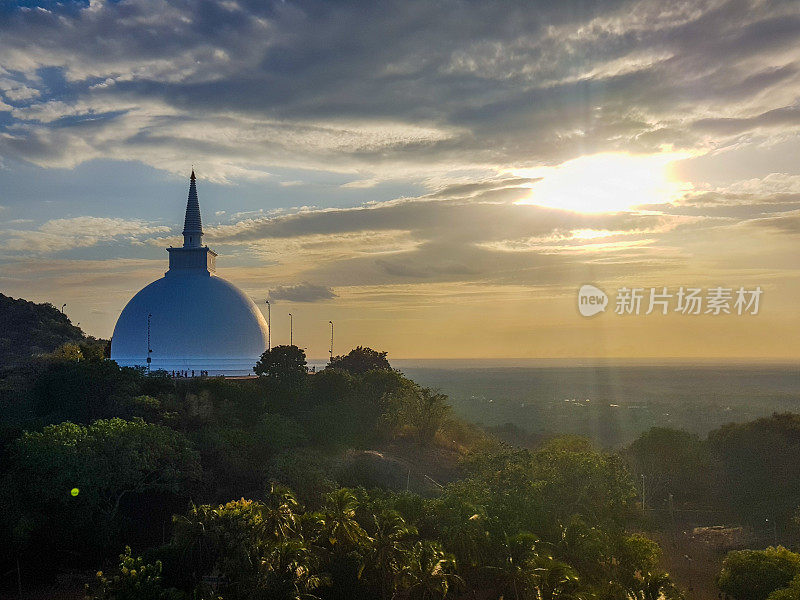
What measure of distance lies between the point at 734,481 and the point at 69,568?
4888 cm

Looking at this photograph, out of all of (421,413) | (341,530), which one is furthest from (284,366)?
(341,530)

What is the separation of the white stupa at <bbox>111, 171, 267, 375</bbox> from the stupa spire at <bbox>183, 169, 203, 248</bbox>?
3.60m

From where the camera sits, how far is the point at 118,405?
51219 millimetres

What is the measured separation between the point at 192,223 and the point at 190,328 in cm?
1340

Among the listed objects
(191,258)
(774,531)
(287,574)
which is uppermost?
(191,258)

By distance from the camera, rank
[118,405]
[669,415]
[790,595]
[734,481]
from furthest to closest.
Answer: [669,415]
[734,481]
[118,405]
[790,595]

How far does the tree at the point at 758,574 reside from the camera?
1252 inches

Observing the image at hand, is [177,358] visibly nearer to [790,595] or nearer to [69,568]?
[69,568]

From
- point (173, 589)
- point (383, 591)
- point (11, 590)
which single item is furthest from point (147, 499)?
point (383, 591)

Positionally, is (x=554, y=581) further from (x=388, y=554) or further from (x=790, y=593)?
(x=790, y=593)

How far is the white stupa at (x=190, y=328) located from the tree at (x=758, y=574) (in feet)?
152

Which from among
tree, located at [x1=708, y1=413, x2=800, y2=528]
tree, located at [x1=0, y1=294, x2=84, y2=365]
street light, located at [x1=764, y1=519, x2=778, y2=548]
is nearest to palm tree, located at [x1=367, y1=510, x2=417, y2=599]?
street light, located at [x1=764, y1=519, x2=778, y2=548]

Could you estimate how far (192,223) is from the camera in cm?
7475

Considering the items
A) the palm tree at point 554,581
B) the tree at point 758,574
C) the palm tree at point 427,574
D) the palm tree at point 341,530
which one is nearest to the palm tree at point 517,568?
the palm tree at point 554,581
